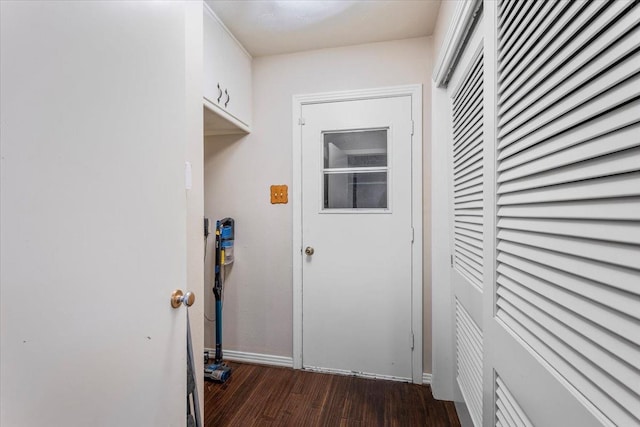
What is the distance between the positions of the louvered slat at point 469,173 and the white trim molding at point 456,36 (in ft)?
0.50

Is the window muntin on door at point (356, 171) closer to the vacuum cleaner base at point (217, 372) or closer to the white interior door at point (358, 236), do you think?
the white interior door at point (358, 236)

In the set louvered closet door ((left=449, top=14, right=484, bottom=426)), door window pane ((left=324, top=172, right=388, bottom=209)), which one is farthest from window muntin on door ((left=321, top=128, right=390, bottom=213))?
louvered closet door ((left=449, top=14, right=484, bottom=426))

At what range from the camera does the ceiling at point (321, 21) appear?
1.67 m

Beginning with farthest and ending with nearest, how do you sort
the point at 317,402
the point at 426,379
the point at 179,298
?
the point at 426,379
the point at 317,402
the point at 179,298

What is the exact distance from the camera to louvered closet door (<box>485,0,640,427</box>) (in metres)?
0.42

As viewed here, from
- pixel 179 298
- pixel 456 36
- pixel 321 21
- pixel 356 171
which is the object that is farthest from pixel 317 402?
pixel 321 21

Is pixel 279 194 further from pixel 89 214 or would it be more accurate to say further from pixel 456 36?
pixel 89 214

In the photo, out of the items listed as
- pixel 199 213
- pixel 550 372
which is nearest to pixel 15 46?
pixel 199 213

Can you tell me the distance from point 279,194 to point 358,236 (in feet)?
2.37

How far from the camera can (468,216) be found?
56.4 inches

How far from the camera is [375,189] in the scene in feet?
6.83

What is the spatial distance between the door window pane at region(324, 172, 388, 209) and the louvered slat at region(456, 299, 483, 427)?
89 cm

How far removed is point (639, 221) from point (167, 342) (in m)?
1.14

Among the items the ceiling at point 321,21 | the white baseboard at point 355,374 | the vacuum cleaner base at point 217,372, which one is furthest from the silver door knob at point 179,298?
the ceiling at point 321,21
